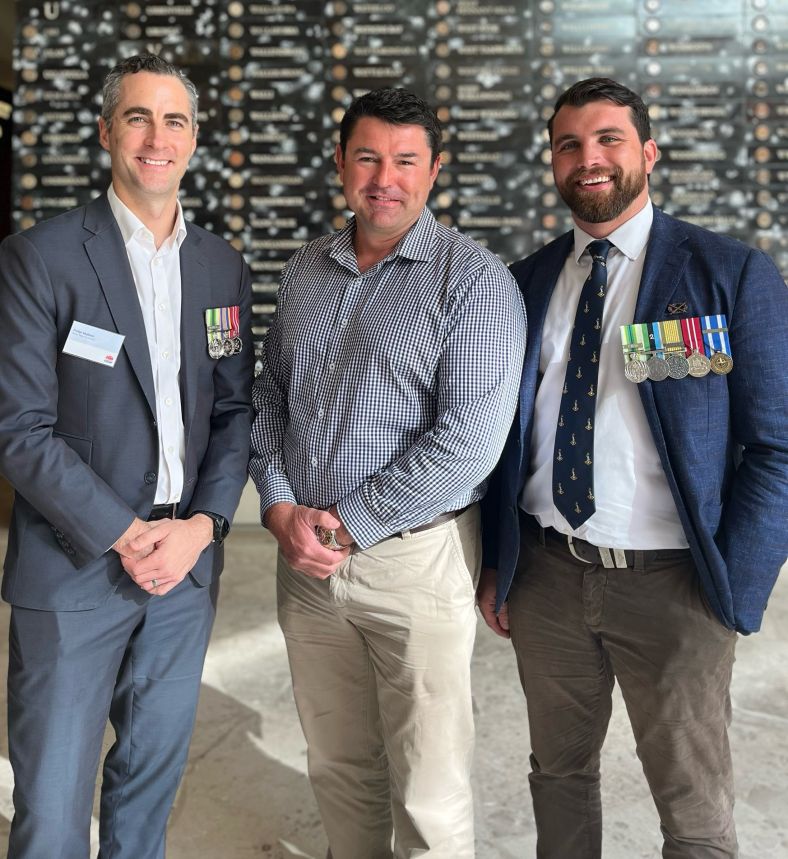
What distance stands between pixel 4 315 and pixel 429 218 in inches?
36.0

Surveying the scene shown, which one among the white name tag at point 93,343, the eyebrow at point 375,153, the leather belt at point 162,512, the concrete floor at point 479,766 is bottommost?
the concrete floor at point 479,766

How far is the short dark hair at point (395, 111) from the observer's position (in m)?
1.78

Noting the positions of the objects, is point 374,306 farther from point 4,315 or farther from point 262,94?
point 262,94

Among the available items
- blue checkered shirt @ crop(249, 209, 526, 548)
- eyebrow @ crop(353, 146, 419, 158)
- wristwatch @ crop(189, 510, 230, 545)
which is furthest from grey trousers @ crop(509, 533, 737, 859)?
eyebrow @ crop(353, 146, 419, 158)

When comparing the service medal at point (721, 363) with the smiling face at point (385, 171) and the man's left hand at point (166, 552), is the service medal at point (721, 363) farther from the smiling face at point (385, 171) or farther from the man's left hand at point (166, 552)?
the man's left hand at point (166, 552)

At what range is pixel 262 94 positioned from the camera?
4762 millimetres

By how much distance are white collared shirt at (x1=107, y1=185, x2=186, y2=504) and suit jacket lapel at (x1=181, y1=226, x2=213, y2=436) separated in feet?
0.05

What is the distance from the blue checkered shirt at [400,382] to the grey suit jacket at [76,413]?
0.73ft

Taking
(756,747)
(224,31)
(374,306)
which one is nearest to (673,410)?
(374,306)

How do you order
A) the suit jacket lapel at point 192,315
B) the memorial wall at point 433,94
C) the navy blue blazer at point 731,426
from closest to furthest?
the navy blue blazer at point 731,426, the suit jacket lapel at point 192,315, the memorial wall at point 433,94

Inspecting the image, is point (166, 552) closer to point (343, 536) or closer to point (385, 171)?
point (343, 536)

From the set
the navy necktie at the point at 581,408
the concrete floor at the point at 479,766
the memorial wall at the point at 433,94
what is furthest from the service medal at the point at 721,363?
the memorial wall at the point at 433,94

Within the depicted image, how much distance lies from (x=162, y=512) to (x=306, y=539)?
0.33 metres

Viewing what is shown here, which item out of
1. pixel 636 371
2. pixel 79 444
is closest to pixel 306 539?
pixel 79 444
